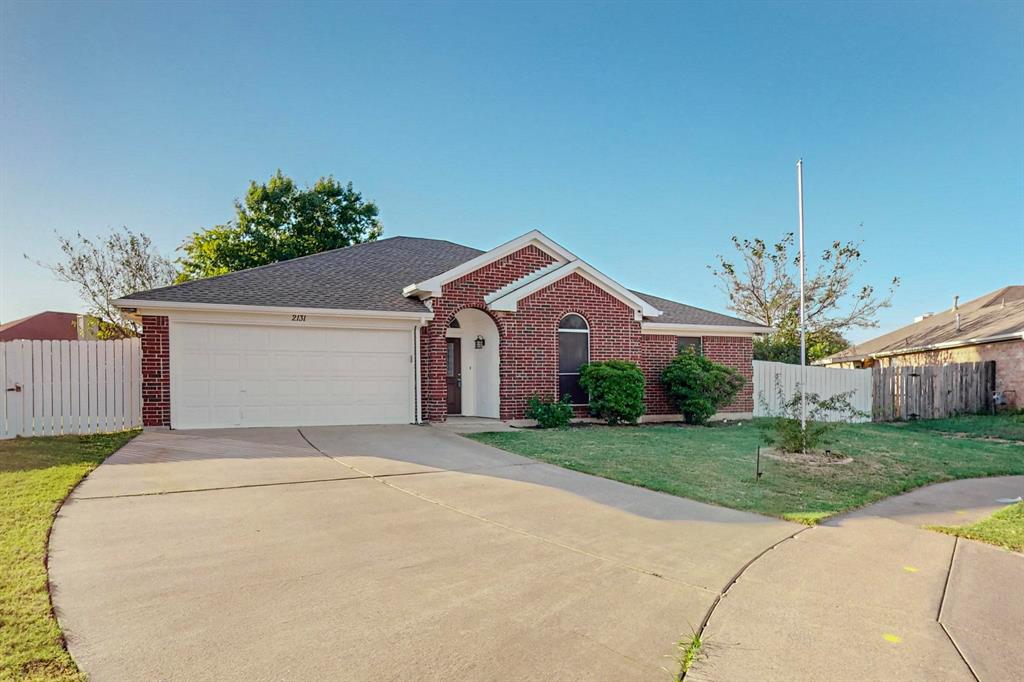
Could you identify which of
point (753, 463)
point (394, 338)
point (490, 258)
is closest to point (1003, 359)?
point (753, 463)

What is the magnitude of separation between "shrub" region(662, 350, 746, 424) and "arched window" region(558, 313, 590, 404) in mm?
2565

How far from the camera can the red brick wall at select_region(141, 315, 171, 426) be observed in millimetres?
11414

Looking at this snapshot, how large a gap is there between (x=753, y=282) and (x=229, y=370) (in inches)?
1052

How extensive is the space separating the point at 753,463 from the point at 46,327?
102 ft

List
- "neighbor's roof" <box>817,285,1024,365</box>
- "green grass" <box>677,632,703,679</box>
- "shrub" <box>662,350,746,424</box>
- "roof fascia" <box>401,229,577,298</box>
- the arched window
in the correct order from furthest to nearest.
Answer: "neighbor's roof" <box>817,285,1024,365</box>, "shrub" <box>662,350,746,424</box>, the arched window, "roof fascia" <box>401,229,577,298</box>, "green grass" <box>677,632,703,679</box>

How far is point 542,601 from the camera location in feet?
12.9

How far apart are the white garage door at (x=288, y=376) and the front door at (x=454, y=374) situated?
2.04m

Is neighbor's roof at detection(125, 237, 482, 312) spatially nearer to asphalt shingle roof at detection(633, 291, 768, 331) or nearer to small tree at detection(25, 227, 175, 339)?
asphalt shingle roof at detection(633, 291, 768, 331)

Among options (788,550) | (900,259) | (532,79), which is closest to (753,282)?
(900,259)

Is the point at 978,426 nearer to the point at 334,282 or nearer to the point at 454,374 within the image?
the point at 454,374

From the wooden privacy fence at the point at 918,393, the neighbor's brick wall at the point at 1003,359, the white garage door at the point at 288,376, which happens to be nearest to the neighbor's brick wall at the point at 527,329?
the white garage door at the point at 288,376

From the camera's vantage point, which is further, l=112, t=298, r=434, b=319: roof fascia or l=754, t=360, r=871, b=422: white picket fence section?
l=754, t=360, r=871, b=422: white picket fence section

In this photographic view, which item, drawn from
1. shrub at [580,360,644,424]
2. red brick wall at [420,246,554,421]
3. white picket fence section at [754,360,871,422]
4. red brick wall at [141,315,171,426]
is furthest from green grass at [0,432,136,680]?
white picket fence section at [754,360,871,422]

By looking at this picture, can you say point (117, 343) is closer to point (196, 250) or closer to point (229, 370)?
point (229, 370)
